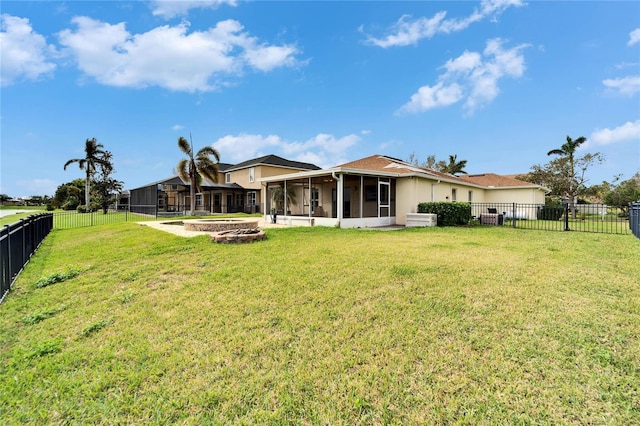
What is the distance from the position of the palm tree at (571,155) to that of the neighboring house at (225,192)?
2498 centimetres

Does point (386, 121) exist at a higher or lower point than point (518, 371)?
higher

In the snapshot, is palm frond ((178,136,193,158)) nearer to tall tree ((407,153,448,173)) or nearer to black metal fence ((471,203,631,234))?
black metal fence ((471,203,631,234))

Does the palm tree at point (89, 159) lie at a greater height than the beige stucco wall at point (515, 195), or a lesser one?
greater

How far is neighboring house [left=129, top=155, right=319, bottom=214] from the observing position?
28703mm

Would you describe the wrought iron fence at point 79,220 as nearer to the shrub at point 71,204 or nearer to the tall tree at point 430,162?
the shrub at point 71,204

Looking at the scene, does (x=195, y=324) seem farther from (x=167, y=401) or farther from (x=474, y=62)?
(x=474, y=62)

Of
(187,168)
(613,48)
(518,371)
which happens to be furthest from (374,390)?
(187,168)

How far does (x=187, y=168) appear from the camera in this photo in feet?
80.2

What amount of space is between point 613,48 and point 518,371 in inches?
790

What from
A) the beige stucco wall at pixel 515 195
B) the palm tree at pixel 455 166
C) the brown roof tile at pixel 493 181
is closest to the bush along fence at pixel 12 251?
the brown roof tile at pixel 493 181

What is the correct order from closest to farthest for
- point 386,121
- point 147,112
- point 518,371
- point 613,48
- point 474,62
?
point 518,371 → point 613,48 → point 474,62 → point 147,112 → point 386,121

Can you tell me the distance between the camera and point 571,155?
84.4 ft

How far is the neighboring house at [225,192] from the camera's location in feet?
94.2

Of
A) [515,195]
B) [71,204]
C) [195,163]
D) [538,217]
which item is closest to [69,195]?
[71,204]
